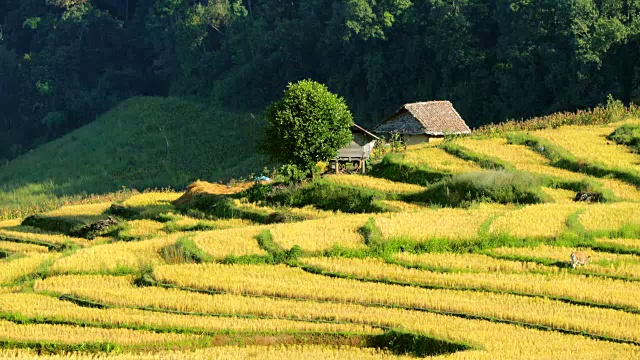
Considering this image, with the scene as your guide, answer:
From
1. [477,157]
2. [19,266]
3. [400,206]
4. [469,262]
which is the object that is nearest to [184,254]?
[19,266]

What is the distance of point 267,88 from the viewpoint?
321 feet

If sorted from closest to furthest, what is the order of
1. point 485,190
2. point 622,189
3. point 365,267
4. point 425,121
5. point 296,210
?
point 365,267, point 485,190, point 622,189, point 296,210, point 425,121

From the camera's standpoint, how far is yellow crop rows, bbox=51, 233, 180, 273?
36125 millimetres

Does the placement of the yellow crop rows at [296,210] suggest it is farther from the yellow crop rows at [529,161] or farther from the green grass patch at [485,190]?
the yellow crop rows at [529,161]

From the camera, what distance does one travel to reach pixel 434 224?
3916cm

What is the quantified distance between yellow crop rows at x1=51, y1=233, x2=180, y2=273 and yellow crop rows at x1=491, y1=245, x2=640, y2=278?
1189cm

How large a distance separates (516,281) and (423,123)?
2748 centimetres

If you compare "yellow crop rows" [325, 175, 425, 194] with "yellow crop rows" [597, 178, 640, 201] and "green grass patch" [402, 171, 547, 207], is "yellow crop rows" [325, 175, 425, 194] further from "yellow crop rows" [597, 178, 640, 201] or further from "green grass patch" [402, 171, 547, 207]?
"yellow crop rows" [597, 178, 640, 201]

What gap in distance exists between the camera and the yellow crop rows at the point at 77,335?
27.9 m

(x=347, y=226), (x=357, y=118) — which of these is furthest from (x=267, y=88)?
(x=347, y=226)

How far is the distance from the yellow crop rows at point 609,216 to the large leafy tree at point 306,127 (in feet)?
47.2

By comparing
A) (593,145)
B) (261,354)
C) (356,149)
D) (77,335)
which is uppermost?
(593,145)

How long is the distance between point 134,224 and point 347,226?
487 inches

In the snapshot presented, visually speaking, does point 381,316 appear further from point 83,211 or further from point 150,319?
point 83,211
